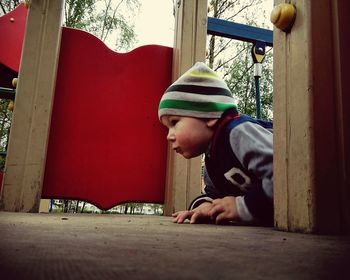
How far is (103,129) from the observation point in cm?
168

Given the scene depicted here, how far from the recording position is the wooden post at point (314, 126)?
630mm

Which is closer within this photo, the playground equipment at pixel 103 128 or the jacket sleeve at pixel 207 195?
the jacket sleeve at pixel 207 195

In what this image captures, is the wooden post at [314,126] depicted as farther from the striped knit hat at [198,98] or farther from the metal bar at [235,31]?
the metal bar at [235,31]

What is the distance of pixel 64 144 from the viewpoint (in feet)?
5.27

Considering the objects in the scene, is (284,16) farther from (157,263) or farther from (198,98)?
(157,263)

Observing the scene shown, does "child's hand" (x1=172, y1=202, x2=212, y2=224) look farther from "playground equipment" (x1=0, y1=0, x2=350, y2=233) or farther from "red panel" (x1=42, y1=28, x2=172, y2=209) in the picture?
"red panel" (x1=42, y1=28, x2=172, y2=209)

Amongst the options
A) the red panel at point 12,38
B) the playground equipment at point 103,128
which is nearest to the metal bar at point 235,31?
the playground equipment at point 103,128

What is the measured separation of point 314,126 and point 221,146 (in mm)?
465

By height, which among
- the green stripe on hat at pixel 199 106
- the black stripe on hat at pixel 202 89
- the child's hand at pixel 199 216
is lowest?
the child's hand at pixel 199 216

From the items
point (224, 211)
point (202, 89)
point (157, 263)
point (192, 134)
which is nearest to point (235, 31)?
point (202, 89)

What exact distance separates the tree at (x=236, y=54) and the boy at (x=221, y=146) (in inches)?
93.3

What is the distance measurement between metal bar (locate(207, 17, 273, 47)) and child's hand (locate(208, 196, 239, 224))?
4.38 feet

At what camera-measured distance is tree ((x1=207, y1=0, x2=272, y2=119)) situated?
3.54 meters

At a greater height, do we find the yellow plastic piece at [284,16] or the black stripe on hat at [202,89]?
the yellow plastic piece at [284,16]
